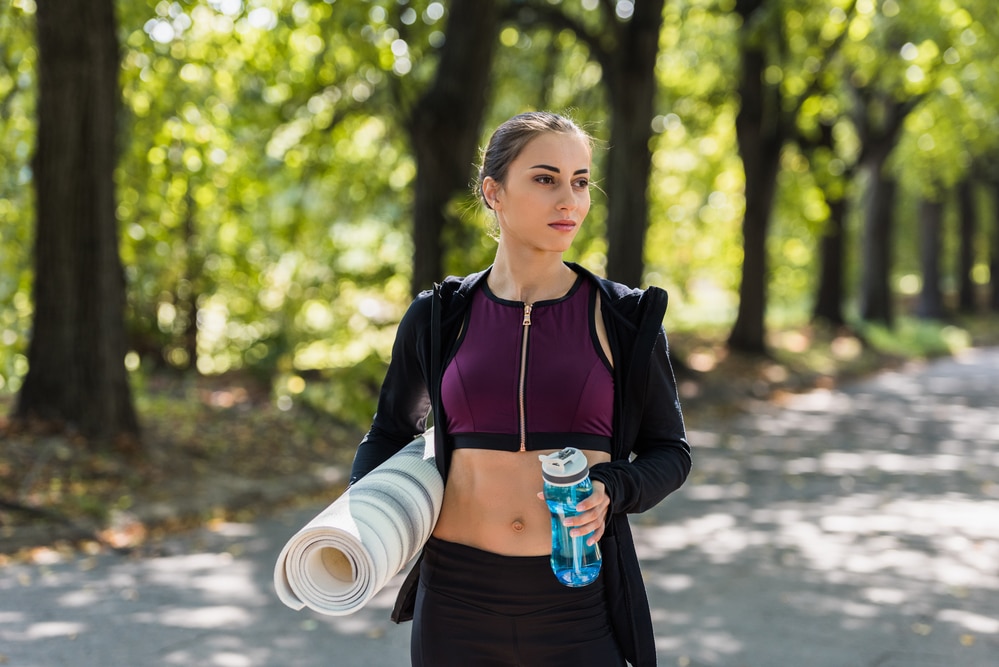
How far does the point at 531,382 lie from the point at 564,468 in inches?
13.7

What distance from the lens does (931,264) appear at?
36.3 metres

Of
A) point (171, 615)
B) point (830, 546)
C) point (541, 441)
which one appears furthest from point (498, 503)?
point (830, 546)

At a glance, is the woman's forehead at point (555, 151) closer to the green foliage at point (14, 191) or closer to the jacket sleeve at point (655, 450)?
the jacket sleeve at point (655, 450)

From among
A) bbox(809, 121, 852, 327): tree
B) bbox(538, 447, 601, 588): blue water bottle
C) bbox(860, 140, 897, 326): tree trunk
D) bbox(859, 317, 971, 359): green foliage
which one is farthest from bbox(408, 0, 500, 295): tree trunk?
bbox(860, 140, 897, 326): tree trunk

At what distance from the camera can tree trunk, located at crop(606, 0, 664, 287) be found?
16422 mm

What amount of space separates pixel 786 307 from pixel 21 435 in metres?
36.2

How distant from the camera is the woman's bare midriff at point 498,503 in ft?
9.29

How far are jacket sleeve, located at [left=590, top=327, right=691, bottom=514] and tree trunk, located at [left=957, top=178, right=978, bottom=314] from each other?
39.2 metres

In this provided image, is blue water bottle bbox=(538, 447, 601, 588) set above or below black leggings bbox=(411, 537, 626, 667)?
above

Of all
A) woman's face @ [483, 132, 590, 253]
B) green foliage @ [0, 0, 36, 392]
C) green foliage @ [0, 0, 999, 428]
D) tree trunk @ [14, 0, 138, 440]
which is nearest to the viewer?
woman's face @ [483, 132, 590, 253]

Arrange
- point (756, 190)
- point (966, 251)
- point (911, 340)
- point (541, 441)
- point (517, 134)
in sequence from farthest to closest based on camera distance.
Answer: point (966, 251)
point (911, 340)
point (756, 190)
point (517, 134)
point (541, 441)

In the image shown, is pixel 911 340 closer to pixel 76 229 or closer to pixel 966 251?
pixel 966 251

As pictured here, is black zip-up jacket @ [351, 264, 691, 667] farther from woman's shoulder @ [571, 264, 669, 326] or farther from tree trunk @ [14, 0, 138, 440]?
tree trunk @ [14, 0, 138, 440]

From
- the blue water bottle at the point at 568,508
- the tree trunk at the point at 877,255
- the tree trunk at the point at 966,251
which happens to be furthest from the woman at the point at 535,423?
the tree trunk at the point at 966,251
